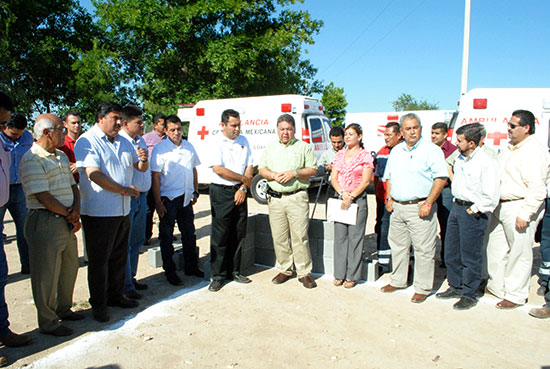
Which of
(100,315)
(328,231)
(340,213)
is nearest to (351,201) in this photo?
(340,213)

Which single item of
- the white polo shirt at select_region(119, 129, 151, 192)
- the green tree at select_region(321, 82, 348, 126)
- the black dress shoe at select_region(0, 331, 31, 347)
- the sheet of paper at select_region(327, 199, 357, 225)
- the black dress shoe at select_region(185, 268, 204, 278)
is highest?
the green tree at select_region(321, 82, 348, 126)

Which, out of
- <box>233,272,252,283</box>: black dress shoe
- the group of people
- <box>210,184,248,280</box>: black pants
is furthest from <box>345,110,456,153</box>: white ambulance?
<box>233,272,252,283</box>: black dress shoe

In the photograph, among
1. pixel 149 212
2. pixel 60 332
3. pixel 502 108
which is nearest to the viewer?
pixel 60 332

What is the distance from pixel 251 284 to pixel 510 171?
2911 millimetres

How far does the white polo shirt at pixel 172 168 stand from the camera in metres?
4.60

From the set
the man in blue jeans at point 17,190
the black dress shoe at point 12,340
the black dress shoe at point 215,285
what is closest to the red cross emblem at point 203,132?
the man in blue jeans at point 17,190

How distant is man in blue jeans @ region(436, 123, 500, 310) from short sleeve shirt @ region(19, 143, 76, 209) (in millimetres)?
3583

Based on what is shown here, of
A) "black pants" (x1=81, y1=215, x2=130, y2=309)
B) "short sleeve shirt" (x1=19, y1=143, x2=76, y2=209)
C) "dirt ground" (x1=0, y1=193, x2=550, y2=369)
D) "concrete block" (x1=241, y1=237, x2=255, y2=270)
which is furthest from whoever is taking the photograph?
"concrete block" (x1=241, y1=237, x2=255, y2=270)

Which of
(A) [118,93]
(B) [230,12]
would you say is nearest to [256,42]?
(B) [230,12]

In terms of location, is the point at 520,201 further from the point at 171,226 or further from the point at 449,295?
the point at 171,226

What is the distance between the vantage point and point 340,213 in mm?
4508

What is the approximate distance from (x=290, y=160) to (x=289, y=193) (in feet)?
1.19

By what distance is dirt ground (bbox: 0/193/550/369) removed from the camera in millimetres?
3018

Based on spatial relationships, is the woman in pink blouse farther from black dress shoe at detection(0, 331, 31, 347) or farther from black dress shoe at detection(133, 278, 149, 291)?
black dress shoe at detection(0, 331, 31, 347)
